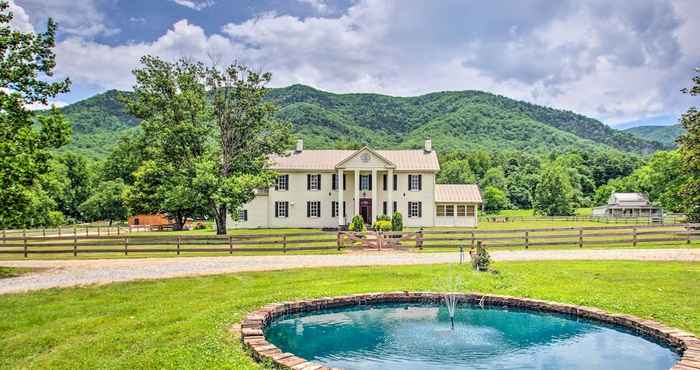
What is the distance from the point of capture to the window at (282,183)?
1628 inches

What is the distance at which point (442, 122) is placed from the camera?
443 ft

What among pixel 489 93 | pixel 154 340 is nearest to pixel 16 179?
pixel 154 340

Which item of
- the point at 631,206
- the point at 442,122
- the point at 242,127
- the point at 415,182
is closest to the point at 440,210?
the point at 415,182

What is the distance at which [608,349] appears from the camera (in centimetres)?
846

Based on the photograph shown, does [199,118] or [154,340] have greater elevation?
[199,118]

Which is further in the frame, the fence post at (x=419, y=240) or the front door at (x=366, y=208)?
A: the front door at (x=366, y=208)

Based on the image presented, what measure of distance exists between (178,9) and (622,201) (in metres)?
65.2

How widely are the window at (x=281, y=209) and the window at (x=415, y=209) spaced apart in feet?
33.8

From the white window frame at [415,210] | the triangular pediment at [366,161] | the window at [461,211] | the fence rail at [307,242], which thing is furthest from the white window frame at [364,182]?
the fence rail at [307,242]

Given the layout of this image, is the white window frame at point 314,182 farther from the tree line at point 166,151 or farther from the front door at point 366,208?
the tree line at point 166,151

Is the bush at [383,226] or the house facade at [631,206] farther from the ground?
the house facade at [631,206]

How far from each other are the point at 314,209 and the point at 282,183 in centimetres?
346

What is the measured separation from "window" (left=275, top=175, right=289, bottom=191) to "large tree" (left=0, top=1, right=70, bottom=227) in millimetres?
24602

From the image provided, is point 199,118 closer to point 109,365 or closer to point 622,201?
point 109,365
